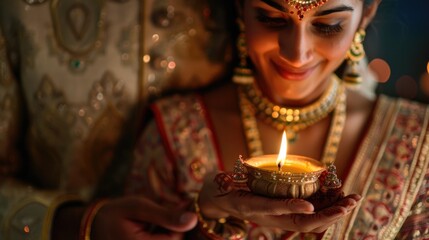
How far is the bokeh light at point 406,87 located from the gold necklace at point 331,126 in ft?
2.24

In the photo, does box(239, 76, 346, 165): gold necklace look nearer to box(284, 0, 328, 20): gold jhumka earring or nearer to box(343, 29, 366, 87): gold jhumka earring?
box(343, 29, 366, 87): gold jhumka earring

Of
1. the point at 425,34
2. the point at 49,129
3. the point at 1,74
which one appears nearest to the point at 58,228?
the point at 49,129

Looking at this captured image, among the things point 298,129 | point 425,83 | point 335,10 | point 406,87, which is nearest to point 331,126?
point 298,129

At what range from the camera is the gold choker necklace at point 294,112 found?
1318 millimetres

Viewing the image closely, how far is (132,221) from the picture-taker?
3.79 ft

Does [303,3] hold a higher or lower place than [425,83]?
higher

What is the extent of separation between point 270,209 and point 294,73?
1.20 ft

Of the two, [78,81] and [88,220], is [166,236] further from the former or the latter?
[78,81]

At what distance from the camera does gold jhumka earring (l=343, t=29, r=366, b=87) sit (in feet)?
4.05

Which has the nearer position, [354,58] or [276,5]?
[276,5]

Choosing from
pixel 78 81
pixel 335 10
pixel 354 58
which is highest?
pixel 335 10

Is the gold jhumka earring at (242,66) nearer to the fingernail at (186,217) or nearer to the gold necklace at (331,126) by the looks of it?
the gold necklace at (331,126)

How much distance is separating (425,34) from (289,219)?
87cm

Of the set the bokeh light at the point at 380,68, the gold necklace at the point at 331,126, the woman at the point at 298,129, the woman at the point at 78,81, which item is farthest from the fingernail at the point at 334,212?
the bokeh light at the point at 380,68
